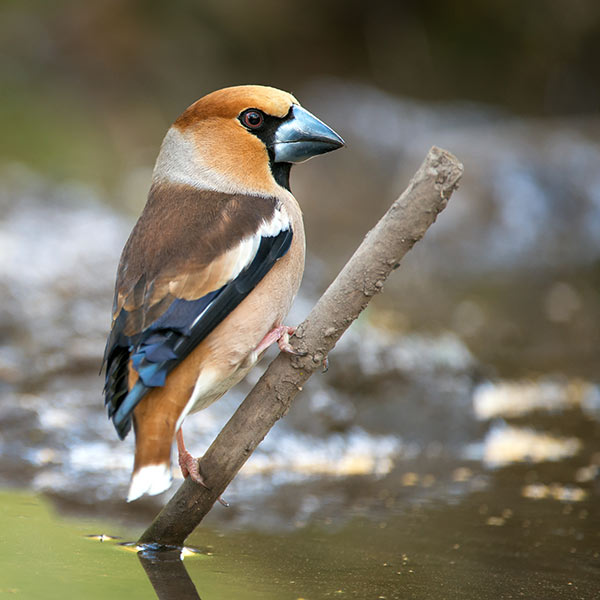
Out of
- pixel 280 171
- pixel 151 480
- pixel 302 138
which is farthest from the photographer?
pixel 280 171

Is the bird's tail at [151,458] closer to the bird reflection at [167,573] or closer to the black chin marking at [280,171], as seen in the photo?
the bird reflection at [167,573]

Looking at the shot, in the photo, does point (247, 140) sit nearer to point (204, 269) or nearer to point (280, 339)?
point (204, 269)

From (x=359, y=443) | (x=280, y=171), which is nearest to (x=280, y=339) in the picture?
(x=280, y=171)

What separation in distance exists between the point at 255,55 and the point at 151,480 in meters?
19.9

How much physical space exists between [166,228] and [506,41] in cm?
1684

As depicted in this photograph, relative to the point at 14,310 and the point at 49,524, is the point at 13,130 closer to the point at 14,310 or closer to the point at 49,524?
the point at 14,310

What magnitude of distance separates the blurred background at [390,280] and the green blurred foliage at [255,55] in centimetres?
6

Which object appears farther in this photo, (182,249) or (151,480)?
(182,249)

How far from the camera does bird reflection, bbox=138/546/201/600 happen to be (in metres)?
3.20

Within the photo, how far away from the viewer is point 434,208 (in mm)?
3180

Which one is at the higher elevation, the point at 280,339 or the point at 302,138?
the point at 302,138

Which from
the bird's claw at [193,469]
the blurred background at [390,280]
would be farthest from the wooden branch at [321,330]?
the blurred background at [390,280]

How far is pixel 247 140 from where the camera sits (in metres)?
3.81

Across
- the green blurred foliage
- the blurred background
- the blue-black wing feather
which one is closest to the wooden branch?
the blue-black wing feather
